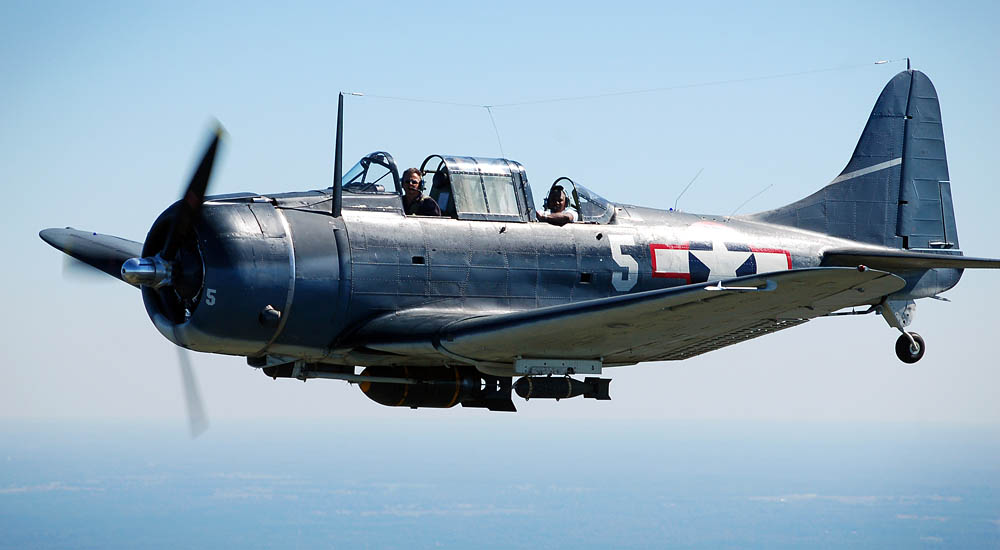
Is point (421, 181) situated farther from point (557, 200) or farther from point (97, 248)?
point (97, 248)

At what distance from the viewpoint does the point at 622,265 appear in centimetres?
1377

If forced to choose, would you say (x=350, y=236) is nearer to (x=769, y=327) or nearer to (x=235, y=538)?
(x=769, y=327)

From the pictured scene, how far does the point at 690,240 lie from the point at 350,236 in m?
4.41

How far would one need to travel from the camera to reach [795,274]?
9.48m

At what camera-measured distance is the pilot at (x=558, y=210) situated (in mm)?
13641

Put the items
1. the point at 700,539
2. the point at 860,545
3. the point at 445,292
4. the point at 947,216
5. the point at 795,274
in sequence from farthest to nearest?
the point at 700,539 → the point at 860,545 → the point at 947,216 → the point at 445,292 → the point at 795,274

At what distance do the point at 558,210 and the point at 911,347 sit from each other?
5.38 m

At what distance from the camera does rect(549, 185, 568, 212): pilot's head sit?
13945mm

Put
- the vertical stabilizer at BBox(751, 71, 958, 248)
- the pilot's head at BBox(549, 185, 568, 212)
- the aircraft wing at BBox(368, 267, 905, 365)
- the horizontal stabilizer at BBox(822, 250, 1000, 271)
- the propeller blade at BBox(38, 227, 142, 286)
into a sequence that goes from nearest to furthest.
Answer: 1. the aircraft wing at BBox(368, 267, 905, 365)
2. the pilot's head at BBox(549, 185, 568, 212)
3. the horizontal stabilizer at BBox(822, 250, 1000, 271)
4. the propeller blade at BBox(38, 227, 142, 286)
5. the vertical stabilizer at BBox(751, 71, 958, 248)

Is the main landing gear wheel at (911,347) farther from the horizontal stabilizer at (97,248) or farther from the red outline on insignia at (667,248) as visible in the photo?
the horizontal stabilizer at (97,248)

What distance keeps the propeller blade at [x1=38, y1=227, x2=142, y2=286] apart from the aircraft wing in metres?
4.30

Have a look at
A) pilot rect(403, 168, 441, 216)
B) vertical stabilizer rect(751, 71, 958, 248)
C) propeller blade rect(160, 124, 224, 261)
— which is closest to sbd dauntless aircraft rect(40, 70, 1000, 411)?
propeller blade rect(160, 124, 224, 261)

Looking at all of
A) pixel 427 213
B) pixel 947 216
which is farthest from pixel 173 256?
pixel 947 216

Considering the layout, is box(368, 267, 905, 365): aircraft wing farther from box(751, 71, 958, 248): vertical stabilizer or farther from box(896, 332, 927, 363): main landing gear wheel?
box(751, 71, 958, 248): vertical stabilizer
